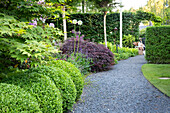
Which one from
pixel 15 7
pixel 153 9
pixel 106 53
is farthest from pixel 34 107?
pixel 153 9

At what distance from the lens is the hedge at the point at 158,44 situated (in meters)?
7.72

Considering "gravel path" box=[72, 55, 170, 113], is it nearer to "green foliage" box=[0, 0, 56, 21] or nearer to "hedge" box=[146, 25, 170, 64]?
"green foliage" box=[0, 0, 56, 21]

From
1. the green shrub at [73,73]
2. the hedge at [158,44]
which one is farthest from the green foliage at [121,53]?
A: the green shrub at [73,73]

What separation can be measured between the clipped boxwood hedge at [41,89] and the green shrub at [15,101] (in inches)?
6.5

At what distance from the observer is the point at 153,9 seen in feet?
85.1

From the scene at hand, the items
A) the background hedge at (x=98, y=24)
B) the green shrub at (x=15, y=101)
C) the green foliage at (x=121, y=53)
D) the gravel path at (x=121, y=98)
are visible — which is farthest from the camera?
the background hedge at (x=98, y=24)

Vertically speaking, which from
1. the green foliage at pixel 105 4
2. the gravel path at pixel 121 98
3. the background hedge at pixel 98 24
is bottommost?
the gravel path at pixel 121 98

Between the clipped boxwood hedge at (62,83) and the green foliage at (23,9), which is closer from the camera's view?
the green foliage at (23,9)

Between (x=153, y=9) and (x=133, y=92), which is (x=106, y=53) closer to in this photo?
(x=133, y=92)

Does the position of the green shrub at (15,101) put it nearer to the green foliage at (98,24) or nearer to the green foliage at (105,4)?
the green foliage at (105,4)

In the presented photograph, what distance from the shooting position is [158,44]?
785 cm

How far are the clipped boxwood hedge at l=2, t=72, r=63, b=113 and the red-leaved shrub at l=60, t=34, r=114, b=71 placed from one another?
380 cm

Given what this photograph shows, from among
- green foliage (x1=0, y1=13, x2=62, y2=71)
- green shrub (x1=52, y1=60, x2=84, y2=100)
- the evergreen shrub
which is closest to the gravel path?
green shrub (x1=52, y1=60, x2=84, y2=100)

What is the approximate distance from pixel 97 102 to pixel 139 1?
3222cm
